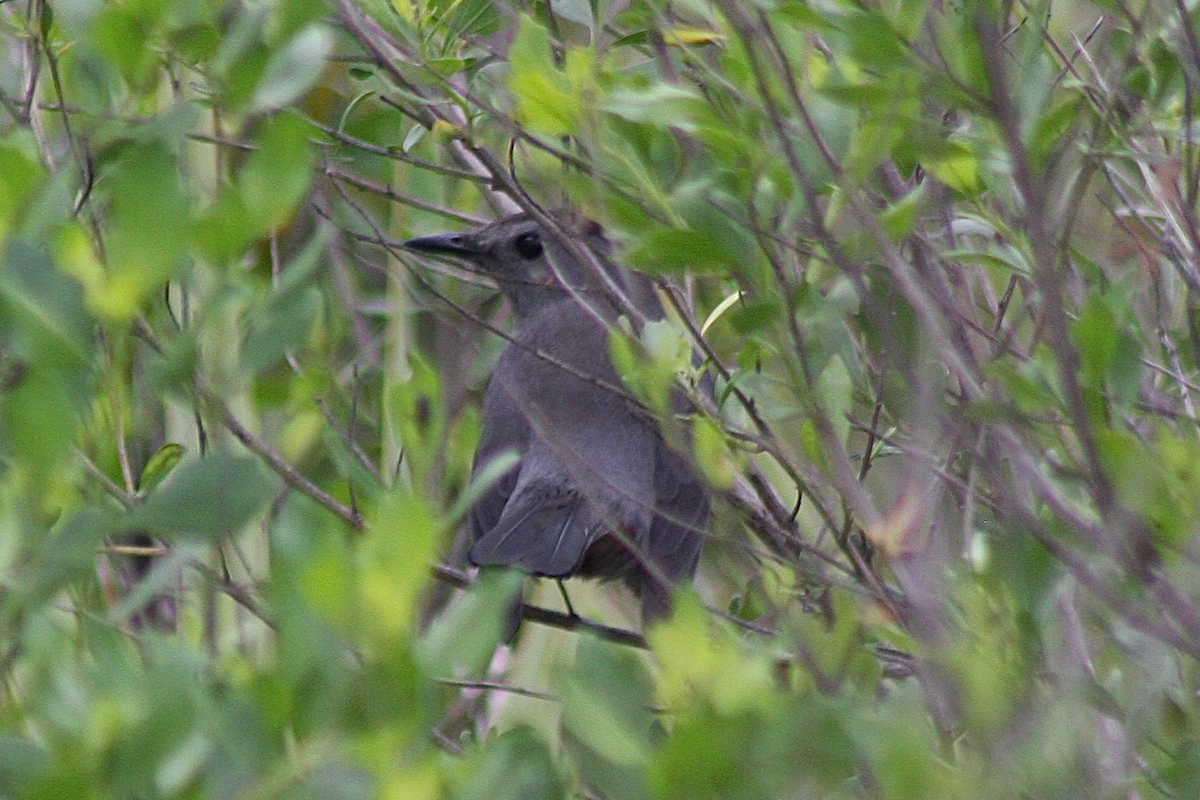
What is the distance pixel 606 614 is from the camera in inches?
177

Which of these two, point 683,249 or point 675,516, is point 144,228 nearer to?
point 683,249

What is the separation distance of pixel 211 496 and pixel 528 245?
320 centimetres

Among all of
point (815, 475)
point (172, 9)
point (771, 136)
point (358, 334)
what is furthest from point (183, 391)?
point (358, 334)

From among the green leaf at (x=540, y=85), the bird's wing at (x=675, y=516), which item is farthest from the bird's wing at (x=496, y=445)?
the green leaf at (x=540, y=85)

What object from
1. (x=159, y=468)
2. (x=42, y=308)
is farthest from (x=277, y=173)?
(x=159, y=468)

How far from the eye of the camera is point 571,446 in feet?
11.9

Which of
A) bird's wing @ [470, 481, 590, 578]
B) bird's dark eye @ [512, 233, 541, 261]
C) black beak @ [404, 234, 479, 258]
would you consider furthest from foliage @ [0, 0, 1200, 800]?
bird's dark eye @ [512, 233, 541, 261]

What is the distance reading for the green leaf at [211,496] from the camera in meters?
1.58

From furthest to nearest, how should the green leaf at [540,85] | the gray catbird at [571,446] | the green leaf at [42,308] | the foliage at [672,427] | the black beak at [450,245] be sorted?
the black beak at [450,245], the gray catbird at [571,446], the green leaf at [540,85], the green leaf at [42,308], the foliage at [672,427]

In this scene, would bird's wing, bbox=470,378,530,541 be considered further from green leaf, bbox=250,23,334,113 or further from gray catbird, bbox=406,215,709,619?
green leaf, bbox=250,23,334,113

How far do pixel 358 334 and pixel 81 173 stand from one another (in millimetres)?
941

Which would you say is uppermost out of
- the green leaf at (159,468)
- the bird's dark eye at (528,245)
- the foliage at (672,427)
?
the foliage at (672,427)

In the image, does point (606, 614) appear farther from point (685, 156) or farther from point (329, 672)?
point (329, 672)

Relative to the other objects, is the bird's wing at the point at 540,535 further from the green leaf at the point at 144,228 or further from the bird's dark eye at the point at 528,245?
the green leaf at the point at 144,228
